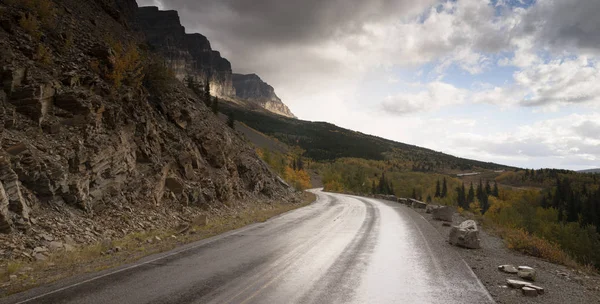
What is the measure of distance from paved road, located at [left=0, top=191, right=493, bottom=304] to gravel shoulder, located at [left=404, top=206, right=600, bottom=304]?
0.42 m

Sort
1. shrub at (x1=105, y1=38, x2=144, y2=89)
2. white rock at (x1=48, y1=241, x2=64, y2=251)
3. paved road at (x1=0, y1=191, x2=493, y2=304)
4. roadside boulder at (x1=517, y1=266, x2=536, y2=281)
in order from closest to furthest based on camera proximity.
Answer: paved road at (x1=0, y1=191, x2=493, y2=304) < roadside boulder at (x1=517, y1=266, x2=536, y2=281) < white rock at (x1=48, y1=241, x2=64, y2=251) < shrub at (x1=105, y1=38, x2=144, y2=89)

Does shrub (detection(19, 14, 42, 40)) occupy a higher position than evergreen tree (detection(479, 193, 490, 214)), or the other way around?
shrub (detection(19, 14, 42, 40))

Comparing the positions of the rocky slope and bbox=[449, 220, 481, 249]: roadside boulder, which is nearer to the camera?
the rocky slope

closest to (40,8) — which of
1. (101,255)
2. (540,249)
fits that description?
(101,255)

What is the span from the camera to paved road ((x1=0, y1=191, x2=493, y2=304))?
6551mm

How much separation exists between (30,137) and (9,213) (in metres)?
3.93

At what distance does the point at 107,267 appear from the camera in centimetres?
854

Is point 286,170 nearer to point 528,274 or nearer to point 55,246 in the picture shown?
point 55,246

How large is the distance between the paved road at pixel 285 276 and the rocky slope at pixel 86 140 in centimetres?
382

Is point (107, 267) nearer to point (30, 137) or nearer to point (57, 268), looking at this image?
point (57, 268)

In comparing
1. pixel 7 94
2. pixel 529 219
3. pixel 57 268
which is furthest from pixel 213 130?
pixel 529 219

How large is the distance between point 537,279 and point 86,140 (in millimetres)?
17401

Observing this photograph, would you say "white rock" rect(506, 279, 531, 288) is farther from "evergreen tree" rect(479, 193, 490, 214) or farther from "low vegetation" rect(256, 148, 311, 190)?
"evergreen tree" rect(479, 193, 490, 214)

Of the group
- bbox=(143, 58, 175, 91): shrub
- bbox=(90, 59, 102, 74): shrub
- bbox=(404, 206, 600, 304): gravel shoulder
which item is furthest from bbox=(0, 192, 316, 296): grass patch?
bbox=(143, 58, 175, 91): shrub
